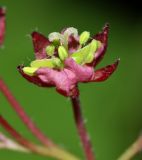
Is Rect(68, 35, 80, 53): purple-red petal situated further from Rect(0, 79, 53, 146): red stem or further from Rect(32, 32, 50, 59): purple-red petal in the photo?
Rect(0, 79, 53, 146): red stem

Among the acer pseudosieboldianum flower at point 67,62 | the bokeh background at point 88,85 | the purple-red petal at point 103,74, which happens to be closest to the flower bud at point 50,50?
the acer pseudosieboldianum flower at point 67,62

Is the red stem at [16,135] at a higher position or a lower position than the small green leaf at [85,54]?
lower

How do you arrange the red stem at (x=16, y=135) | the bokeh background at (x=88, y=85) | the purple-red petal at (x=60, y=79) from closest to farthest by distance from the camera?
the purple-red petal at (x=60, y=79), the red stem at (x=16, y=135), the bokeh background at (x=88, y=85)

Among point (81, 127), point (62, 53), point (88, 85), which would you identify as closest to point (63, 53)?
point (62, 53)

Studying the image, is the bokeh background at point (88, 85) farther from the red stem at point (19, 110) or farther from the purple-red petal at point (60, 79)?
the purple-red petal at point (60, 79)

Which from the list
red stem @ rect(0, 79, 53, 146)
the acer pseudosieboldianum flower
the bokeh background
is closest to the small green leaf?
the acer pseudosieboldianum flower

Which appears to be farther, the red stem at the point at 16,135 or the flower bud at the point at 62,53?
the red stem at the point at 16,135

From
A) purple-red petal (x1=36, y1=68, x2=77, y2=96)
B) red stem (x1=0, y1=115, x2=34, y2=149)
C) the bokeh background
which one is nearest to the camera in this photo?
purple-red petal (x1=36, y1=68, x2=77, y2=96)
